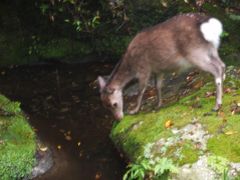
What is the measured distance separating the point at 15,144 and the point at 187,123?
2571 mm

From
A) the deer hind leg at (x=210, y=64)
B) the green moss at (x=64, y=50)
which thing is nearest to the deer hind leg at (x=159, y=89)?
the deer hind leg at (x=210, y=64)

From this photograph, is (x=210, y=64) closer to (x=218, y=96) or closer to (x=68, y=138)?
(x=218, y=96)

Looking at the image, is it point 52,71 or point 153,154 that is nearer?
point 153,154

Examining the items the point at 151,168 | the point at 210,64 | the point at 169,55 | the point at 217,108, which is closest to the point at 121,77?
the point at 169,55

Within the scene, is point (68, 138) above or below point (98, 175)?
below

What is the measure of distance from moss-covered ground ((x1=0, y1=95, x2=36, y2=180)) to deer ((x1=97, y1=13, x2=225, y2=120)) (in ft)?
4.55

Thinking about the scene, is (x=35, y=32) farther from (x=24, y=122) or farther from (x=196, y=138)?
(x=196, y=138)

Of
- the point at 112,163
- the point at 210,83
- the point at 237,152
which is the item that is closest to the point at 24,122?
the point at 112,163

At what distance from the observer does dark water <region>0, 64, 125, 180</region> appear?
28.2 feet

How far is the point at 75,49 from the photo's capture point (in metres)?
12.6

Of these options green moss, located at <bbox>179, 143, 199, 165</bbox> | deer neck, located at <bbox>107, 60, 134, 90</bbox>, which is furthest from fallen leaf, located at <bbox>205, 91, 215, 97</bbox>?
green moss, located at <bbox>179, 143, 199, 165</bbox>

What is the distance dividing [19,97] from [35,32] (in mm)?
2209

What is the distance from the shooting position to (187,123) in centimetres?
794

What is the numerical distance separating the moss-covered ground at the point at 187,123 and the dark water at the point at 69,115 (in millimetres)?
397
